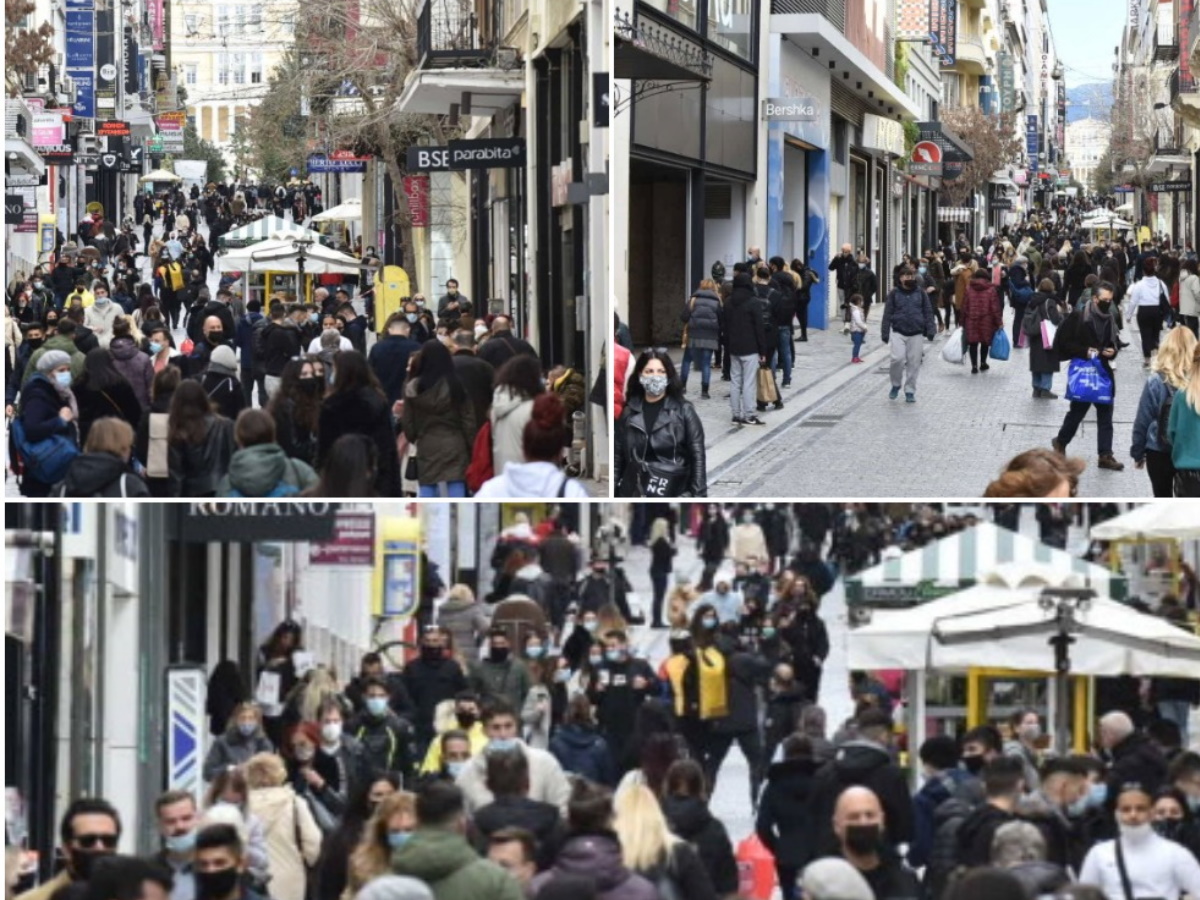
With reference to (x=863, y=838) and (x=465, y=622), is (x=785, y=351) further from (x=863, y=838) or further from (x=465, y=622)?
(x=863, y=838)

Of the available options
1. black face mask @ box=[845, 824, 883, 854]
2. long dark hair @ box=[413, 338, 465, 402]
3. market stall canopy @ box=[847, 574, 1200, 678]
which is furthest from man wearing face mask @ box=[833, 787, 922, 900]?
long dark hair @ box=[413, 338, 465, 402]

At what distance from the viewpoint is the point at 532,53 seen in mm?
22328

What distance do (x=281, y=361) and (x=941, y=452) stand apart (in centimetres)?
685

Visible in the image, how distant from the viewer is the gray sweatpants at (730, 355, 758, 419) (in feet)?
60.0

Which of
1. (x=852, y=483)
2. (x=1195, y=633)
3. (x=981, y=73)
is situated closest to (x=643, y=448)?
(x=852, y=483)

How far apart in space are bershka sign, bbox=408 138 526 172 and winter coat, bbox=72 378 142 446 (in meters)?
4.61

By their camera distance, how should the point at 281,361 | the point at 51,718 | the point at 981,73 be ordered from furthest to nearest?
the point at 981,73 < the point at 281,361 < the point at 51,718

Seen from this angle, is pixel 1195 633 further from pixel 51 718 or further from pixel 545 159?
pixel 545 159

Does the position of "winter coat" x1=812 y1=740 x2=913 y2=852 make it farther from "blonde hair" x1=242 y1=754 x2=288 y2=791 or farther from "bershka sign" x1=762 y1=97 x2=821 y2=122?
"bershka sign" x1=762 y1=97 x2=821 y2=122

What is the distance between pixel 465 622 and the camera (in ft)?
42.2

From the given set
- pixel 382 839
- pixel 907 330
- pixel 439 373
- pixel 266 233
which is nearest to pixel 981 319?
pixel 907 330

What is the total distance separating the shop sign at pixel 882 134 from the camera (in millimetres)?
37188

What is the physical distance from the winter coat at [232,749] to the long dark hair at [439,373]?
7.84ft

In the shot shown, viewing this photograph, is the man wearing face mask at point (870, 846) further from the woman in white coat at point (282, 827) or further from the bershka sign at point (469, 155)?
the bershka sign at point (469, 155)
